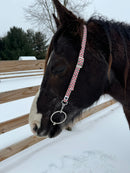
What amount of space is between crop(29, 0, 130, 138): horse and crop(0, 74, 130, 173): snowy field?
547mm

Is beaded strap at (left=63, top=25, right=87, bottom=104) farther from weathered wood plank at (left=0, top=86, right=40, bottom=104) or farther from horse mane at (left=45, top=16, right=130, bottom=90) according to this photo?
weathered wood plank at (left=0, top=86, right=40, bottom=104)

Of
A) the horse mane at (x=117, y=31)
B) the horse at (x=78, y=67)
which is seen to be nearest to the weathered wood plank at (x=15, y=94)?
the horse at (x=78, y=67)

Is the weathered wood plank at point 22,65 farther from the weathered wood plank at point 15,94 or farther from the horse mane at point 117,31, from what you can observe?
the horse mane at point 117,31

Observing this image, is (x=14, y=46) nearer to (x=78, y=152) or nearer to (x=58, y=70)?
(x=78, y=152)

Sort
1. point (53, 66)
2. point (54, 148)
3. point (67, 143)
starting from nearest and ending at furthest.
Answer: point (53, 66) → point (54, 148) → point (67, 143)

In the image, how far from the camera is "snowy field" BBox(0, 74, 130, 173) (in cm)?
169

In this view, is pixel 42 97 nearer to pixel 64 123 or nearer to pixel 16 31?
pixel 64 123

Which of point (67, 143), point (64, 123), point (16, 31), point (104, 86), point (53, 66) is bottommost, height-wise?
point (67, 143)

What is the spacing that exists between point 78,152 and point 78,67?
5.52 ft

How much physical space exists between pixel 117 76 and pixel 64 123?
24.5 inches

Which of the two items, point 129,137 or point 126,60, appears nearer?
point 126,60

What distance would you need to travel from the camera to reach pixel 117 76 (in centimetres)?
101

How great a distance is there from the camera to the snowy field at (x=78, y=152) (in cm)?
169

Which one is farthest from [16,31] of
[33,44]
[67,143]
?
[67,143]
